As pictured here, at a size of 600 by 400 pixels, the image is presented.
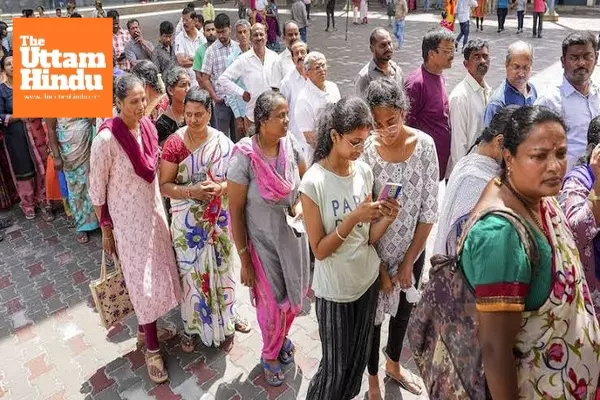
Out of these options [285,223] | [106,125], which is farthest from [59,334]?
[285,223]

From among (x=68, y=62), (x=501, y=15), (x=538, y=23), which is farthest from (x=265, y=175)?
(x=501, y=15)

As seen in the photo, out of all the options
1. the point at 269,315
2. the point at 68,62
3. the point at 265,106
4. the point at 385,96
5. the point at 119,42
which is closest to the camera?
the point at 385,96

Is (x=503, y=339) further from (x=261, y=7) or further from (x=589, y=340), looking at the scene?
(x=261, y=7)

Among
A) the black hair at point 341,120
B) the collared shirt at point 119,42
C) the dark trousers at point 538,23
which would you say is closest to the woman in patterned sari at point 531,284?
the black hair at point 341,120

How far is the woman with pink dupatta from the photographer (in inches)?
110

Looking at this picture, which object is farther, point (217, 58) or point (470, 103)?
point (217, 58)

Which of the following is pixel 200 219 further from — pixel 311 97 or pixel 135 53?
pixel 135 53

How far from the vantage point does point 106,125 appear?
2.97 meters

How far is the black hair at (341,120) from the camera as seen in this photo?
2.29m

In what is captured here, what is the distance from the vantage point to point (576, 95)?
368cm

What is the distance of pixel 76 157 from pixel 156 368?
8.63ft

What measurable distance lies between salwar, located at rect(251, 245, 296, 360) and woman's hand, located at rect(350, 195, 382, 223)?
103 cm

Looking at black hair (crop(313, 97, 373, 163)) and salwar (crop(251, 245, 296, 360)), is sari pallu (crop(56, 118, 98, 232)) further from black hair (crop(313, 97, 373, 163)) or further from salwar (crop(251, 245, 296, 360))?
black hair (crop(313, 97, 373, 163))

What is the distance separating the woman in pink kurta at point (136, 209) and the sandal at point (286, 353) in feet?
2.54
